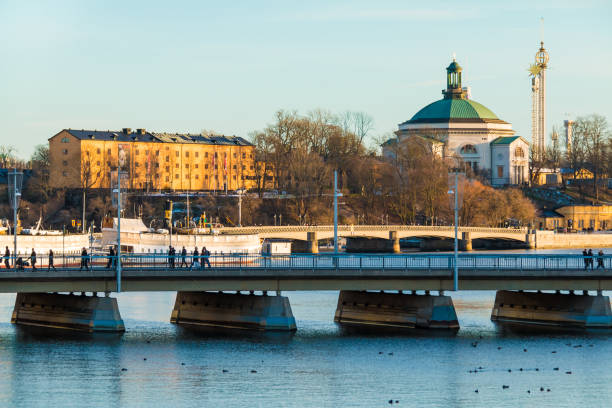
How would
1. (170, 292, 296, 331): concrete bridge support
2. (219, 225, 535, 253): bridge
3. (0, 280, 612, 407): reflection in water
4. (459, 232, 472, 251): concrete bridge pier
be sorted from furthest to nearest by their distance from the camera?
1. (459, 232, 472, 251): concrete bridge pier
2. (219, 225, 535, 253): bridge
3. (170, 292, 296, 331): concrete bridge support
4. (0, 280, 612, 407): reflection in water

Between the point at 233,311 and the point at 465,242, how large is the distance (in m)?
107

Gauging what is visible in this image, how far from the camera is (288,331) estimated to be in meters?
66.9

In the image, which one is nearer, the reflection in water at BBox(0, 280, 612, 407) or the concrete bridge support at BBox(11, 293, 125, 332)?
the reflection in water at BBox(0, 280, 612, 407)

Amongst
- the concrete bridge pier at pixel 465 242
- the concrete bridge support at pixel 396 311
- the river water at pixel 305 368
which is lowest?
the river water at pixel 305 368

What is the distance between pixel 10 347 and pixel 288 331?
13.6 metres

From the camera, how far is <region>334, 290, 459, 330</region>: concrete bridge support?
223 ft

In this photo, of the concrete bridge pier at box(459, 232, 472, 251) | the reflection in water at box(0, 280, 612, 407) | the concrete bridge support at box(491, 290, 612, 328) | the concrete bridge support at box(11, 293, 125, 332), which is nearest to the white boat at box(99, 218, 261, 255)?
the concrete bridge pier at box(459, 232, 472, 251)

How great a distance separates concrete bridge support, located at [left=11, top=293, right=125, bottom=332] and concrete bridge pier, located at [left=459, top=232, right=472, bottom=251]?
106m

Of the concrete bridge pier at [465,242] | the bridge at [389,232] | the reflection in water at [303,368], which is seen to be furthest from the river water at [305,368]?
the concrete bridge pier at [465,242]

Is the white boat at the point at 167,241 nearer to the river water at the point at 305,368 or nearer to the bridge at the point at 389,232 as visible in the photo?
the bridge at the point at 389,232

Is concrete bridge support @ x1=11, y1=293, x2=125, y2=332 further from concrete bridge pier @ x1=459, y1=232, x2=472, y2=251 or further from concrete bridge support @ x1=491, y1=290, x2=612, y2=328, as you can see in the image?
concrete bridge pier @ x1=459, y1=232, x2=472, y2=251

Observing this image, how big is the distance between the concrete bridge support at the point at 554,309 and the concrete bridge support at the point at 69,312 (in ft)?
68.7

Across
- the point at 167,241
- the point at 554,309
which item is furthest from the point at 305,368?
the point at 167,241

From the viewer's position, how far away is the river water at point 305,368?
51.8 m
